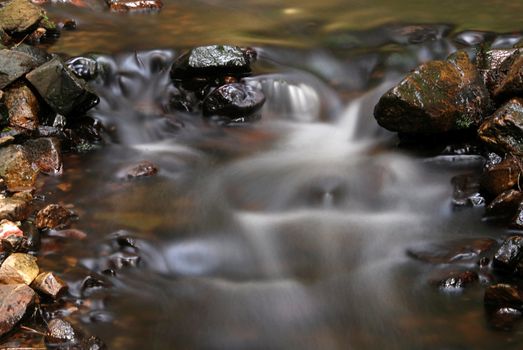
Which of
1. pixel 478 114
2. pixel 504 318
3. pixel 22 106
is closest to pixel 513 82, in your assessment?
pixel 478 114

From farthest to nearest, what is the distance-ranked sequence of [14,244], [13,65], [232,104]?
[232,104]
[13,65]
[14,244]

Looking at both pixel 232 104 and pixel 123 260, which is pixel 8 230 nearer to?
pixel 123 260

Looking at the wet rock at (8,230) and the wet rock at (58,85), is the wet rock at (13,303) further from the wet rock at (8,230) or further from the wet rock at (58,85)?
the wet rock at (58,85)

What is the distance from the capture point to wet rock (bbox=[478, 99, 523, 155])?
18.2 ft

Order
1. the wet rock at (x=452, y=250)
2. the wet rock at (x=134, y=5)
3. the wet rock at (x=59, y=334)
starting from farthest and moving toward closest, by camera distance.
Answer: the wet rock at (x=134, y=5) → the wet rock at (x=452, y=250) → the wet rock at (x=59, y=334)

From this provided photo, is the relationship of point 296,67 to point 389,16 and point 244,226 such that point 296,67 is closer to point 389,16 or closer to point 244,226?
point 389,16

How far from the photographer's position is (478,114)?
240 inches

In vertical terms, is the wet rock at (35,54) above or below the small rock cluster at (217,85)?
above

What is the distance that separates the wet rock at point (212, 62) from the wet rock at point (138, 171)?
5.04 feet

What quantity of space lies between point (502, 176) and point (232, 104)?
315 centimetres

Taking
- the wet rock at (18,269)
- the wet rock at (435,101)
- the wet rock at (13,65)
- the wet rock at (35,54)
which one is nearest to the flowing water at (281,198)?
the wet rock at (18,269)

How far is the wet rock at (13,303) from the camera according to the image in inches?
155

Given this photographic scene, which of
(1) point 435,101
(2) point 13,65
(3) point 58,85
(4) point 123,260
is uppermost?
(1) point 435,101

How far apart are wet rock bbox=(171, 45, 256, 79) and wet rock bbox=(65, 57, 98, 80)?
1.00 meters
